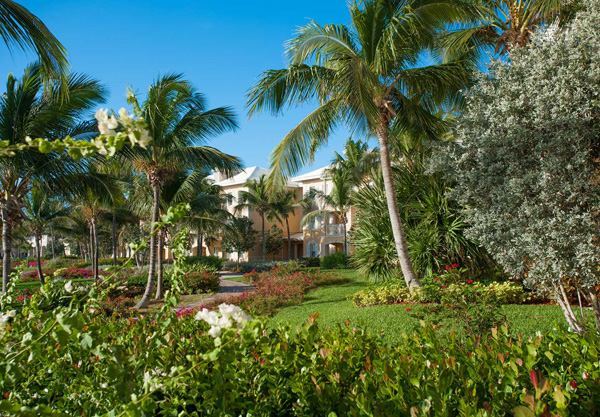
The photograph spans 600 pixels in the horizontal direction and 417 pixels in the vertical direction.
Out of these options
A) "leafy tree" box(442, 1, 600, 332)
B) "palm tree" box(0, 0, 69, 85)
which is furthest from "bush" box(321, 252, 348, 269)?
"palm tree" box(0, 0, 69, 85)

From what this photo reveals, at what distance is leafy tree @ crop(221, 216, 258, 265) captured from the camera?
34.6 m

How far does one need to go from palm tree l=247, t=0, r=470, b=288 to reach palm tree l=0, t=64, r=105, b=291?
15.8 feet

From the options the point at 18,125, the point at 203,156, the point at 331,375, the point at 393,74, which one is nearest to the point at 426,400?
the point at 331,375

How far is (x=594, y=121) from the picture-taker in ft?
18.7

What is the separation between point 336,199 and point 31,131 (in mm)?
24861

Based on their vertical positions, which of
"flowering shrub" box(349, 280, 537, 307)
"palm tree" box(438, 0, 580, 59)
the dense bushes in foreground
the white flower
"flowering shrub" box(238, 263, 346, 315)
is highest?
"palm tree" box(438, 0, 580, 59)

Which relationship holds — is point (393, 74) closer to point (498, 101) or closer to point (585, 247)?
point (498, 101)

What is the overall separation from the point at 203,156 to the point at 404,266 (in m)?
7.54

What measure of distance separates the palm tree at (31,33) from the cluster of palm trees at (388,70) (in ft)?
16.0

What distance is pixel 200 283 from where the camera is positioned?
17.1 m

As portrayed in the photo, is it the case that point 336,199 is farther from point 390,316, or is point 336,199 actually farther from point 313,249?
point 390,316

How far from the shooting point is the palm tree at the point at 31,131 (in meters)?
9.86

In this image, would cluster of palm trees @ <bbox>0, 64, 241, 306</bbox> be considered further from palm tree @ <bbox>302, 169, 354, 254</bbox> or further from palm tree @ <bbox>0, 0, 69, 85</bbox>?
palm tree @ <bbox>302, 169, 354, 254</bbox>

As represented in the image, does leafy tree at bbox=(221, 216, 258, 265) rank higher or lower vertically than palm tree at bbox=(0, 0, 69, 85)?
lower
